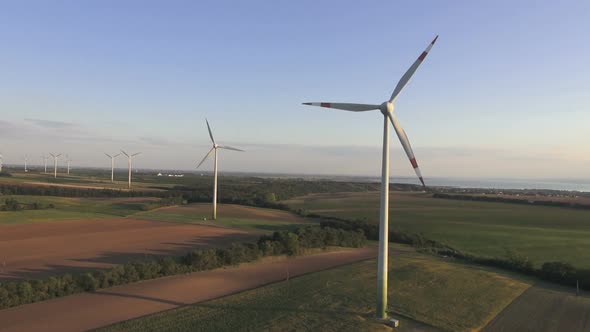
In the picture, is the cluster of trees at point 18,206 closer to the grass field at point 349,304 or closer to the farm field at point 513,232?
the farm field at point 513,232

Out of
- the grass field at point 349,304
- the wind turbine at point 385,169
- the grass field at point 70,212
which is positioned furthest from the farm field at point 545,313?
the grass field at point 70,212

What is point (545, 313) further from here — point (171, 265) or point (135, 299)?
point (171, 265)

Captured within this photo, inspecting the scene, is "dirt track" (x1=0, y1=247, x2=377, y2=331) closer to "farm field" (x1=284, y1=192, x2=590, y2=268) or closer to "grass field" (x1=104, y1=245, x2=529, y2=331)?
"grass field" (x1=104, y1=245, x2=529, y2=331)

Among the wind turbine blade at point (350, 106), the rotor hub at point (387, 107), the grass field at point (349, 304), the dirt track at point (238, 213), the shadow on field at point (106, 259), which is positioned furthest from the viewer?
the dirt track at point (238, 213)

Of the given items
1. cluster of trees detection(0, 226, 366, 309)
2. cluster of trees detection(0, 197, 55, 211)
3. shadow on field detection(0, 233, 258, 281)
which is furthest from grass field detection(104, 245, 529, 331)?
cluster of trees detection(0, 197, 55, 211)

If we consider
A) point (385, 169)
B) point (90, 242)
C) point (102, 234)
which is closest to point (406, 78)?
point (385, 169)
